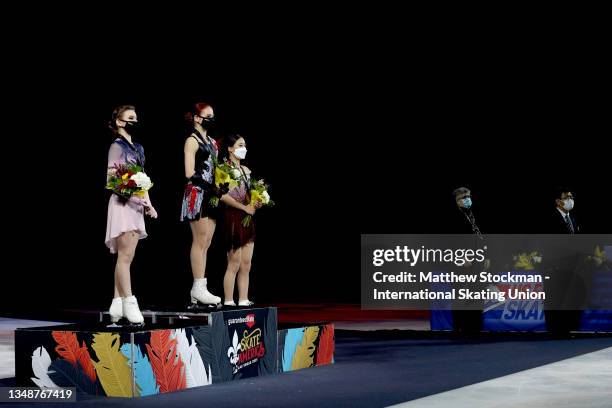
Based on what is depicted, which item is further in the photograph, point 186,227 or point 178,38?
point 186,227

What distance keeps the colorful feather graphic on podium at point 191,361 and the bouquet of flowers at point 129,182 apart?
976mm

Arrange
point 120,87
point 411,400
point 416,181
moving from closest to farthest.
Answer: point 411,400 → point 120,87 → point 416,181

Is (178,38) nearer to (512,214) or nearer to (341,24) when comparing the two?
(341,24)

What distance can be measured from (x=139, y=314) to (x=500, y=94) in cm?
1049

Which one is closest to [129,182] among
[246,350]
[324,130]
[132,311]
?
[132,311]

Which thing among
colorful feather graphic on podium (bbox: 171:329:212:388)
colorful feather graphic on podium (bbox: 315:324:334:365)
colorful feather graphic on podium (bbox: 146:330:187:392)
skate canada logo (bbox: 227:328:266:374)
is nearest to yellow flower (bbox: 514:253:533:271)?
colorful feather graphic on podium (bbox: 315:324:334:365)

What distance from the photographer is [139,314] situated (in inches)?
283

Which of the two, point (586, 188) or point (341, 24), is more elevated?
point (341, 24)

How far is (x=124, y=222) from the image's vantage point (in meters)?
7.10

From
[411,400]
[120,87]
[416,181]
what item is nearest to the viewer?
[411,400]

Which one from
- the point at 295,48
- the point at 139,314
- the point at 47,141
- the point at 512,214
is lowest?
the point at 139,314

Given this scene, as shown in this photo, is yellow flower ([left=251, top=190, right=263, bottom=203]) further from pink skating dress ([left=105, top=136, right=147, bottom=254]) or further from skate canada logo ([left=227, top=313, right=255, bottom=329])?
pink skating dress ([left=105, top=136, right=147, bottom=254])

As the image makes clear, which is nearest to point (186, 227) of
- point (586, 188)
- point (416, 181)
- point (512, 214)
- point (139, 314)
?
point (416, 181)

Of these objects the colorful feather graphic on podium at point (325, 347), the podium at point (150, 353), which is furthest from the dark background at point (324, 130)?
the podium at point (150, 353)
